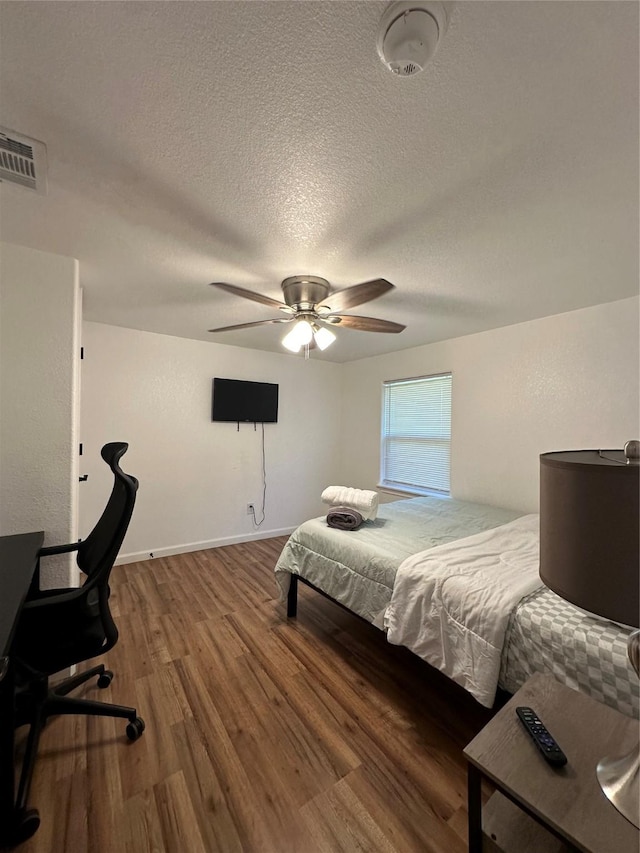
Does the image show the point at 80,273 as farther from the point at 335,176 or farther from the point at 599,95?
the point at 599,95

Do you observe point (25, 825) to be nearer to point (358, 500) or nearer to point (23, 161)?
point (358, 500)

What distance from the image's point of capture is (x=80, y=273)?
6.91 feet

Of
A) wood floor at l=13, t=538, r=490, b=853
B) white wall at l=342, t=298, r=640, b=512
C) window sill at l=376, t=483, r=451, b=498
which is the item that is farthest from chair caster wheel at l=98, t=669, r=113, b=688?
white wall at l=342, t=298, r=640, b=512

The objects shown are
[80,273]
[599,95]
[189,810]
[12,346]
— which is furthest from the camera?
[80,273]

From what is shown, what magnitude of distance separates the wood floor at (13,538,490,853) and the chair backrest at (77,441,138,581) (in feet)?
2.51

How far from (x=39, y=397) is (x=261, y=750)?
204 centimetres

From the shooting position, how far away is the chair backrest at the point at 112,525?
1390 millimetres

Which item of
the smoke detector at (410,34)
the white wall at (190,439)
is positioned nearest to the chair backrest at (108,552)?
the smoke detector at (410,34)

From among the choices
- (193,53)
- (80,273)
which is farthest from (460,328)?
(80,273)

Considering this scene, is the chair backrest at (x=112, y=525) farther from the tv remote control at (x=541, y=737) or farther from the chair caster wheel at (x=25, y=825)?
the tv remote control at (x=541, y=737)

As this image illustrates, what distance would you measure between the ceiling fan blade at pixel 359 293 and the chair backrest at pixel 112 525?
139 cm

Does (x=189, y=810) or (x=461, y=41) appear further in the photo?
(x=189, y=810)

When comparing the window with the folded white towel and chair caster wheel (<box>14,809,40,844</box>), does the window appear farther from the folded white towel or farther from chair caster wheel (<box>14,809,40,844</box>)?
chair caster wheel (<box>14,809,40,844</box>)

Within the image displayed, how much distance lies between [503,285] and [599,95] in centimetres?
135
